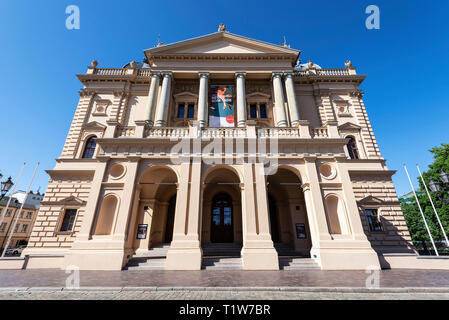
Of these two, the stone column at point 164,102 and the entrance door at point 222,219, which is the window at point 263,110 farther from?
the stone column at point 164,102

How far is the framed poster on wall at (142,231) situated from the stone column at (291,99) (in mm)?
14480

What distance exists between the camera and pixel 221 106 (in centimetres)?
1734

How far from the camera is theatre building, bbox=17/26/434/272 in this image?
10.1m

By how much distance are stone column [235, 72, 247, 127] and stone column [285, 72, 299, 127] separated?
4.13 metres

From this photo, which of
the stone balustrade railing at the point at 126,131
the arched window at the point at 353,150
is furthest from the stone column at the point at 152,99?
the arched window at the point at 353,150

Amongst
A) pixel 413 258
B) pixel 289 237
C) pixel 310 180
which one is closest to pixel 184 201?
pixel 310 180

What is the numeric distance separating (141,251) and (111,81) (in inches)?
655

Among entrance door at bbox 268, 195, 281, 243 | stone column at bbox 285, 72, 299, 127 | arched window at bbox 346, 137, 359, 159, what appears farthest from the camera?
arched window at bbox 346, 137, 359, 159

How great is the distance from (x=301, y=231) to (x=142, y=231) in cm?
1182

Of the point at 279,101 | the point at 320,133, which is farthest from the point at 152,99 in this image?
the point at 320,133

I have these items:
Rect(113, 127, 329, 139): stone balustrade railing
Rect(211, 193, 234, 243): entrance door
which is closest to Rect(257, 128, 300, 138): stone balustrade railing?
Rect(113, 127, 329, 139): stone balustrade railing

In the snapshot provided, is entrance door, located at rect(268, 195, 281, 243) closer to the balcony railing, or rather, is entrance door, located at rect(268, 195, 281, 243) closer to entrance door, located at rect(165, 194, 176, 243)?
the balcony railing

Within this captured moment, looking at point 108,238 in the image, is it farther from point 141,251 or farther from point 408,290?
point 408,290

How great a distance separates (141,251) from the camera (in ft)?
44.8
